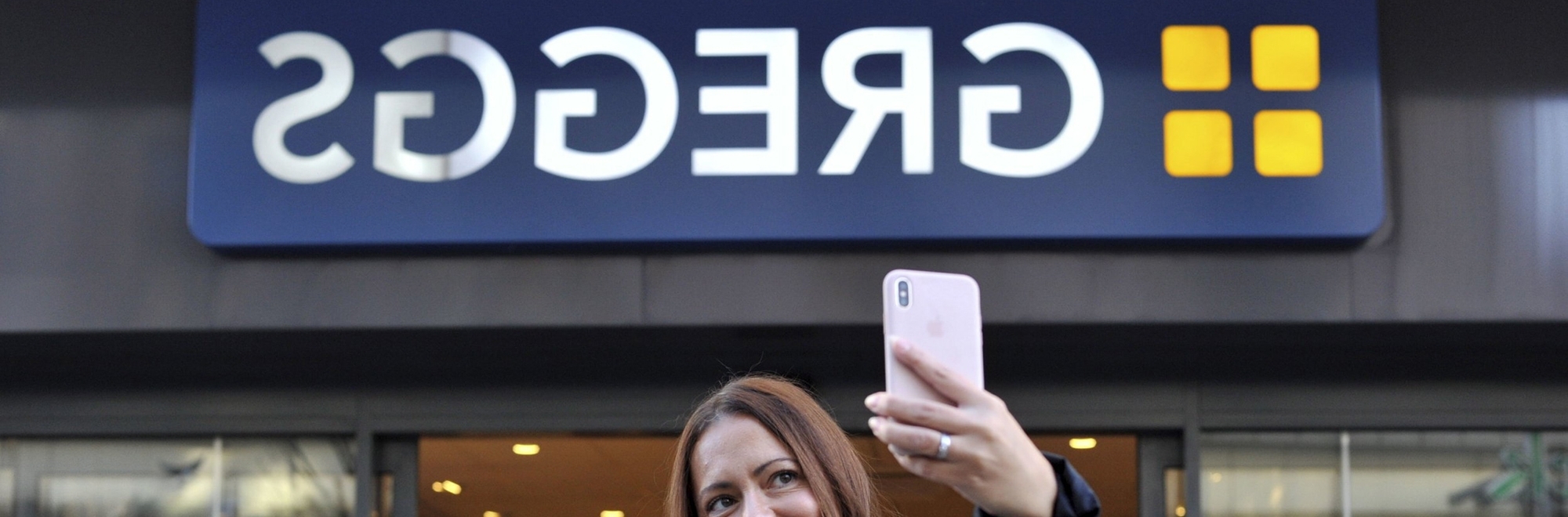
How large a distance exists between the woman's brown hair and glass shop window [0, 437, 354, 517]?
4.14 metres

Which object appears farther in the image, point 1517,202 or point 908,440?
point 1517,202

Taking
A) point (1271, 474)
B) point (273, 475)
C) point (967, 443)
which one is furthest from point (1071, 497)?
point (273, 475)

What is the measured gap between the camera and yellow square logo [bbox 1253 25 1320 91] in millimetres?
5727

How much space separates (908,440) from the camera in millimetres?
1786

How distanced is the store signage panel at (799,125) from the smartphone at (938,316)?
11.5ft

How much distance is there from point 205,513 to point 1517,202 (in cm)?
489

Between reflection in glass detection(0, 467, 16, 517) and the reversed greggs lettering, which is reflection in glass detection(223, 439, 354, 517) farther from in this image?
the reversed greggs lettering

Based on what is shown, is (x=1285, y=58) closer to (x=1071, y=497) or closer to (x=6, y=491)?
(x=1071, y=497)

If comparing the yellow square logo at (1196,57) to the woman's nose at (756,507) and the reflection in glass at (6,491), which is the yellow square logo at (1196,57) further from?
the reflection in glass at (6,491)

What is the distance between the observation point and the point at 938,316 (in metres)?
2.11

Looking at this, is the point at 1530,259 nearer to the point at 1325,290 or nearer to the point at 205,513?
the point at 1325,290

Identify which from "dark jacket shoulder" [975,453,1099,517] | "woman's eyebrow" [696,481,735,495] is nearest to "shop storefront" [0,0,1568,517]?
"woman's eyebrow" [696,481,735,495]

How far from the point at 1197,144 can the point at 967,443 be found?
162 inches

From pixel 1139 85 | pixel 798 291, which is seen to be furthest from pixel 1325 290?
pixel 798 291
